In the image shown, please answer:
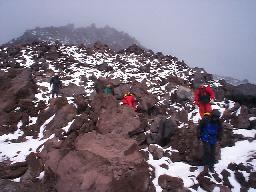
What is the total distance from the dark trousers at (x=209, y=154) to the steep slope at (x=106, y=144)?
0.31 m

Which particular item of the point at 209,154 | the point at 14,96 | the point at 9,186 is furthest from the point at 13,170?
the point at 14,96

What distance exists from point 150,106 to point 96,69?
11.9m

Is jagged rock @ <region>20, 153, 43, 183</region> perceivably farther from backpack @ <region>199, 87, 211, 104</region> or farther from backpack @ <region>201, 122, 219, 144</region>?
backpack @ <region>199, 87, 211, 104</region>

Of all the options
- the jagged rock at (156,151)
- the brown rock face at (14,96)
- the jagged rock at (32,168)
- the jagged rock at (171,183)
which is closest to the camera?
the jagged rock at (171,183)

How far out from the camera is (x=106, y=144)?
1100 centimetres

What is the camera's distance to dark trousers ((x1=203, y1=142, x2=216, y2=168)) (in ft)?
34.8

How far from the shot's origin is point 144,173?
32.6 feet

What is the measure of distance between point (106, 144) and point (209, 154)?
347cm

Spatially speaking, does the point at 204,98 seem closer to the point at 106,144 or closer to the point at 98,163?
the point at 106,144

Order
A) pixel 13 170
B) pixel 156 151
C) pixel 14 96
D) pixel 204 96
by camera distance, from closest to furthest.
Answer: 1. pixel 156 151
2. pixel 13 170
3. pixel 204 96
4. pixel 14 96

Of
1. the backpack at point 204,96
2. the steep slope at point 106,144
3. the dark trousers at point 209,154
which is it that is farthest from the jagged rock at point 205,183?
the backpack at point 204,96

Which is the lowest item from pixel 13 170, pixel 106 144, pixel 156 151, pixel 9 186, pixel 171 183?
pixel 13 170

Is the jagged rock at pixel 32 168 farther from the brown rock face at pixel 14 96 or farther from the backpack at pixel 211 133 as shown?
the backpack at pixel 211 133

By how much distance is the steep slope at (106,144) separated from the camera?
10031 mm
